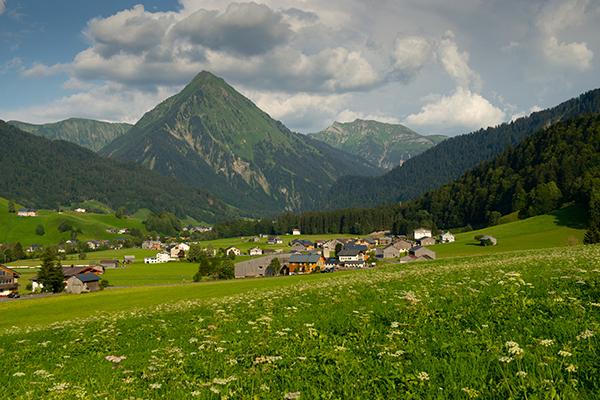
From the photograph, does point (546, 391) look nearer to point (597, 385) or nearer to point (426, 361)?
point (597, 385)

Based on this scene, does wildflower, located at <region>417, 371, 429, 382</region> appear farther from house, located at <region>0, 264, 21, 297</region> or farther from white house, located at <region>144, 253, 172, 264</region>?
white house, located at <region>144, 253, 172, 264</region>

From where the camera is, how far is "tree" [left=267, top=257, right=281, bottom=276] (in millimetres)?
145125

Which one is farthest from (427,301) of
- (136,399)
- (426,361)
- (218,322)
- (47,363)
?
(47,363)

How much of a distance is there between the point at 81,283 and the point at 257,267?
5234 centimetres

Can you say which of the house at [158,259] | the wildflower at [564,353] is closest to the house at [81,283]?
the house at [158,259]

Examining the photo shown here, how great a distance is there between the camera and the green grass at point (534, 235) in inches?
4700

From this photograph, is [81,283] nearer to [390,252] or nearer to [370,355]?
[390,252]

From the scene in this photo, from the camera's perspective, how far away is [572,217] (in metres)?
143

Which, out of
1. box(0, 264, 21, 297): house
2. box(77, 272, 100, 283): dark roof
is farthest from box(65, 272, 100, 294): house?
box(0, 264, 21, 297): house

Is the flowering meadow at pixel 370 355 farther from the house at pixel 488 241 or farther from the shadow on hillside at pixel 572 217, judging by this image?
the shadow on hillside at pixel 572 217

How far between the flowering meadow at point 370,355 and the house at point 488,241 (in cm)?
12435

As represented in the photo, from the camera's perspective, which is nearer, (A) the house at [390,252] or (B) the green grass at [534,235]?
(B) the green grass at [534,235]

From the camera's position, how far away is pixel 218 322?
17.3m

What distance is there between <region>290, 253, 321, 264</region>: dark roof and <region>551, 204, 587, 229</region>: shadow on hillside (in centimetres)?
8017
